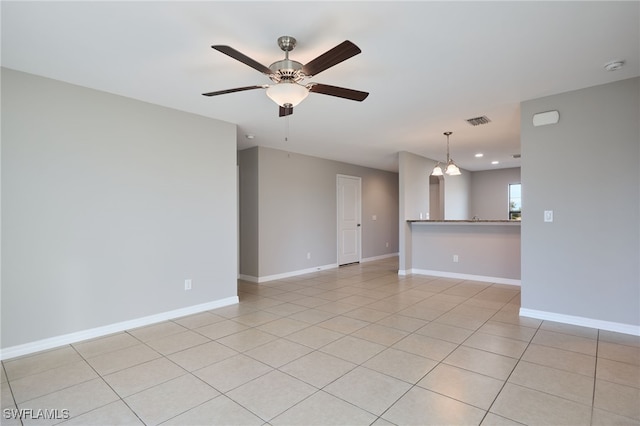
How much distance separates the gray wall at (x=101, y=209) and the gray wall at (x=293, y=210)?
154 cm

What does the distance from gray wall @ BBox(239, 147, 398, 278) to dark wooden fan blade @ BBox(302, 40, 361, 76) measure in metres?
3.62

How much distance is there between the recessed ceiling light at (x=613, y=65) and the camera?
270 cm

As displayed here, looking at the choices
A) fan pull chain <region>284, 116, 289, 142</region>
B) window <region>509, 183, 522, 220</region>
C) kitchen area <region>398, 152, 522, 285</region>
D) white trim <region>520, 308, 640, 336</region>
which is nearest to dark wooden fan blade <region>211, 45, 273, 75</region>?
fan pull chain <region>284, 116, 289, 142</region>

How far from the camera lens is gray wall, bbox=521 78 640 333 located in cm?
305

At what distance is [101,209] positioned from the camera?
3.17 metres

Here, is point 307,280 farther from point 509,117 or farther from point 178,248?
point 509,117

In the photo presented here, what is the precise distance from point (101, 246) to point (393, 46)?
10.8 ft

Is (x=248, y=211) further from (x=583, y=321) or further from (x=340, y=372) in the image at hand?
(x=583, y=321)

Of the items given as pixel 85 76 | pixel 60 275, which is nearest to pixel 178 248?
pixel 60 275

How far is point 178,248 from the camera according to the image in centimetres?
374

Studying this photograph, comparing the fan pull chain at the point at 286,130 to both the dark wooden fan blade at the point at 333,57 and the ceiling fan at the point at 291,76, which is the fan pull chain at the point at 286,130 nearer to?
the ceiling fan at the point at 291,76

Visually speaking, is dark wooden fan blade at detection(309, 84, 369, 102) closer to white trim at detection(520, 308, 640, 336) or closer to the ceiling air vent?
the ceiling air vent

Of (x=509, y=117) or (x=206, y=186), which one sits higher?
(x=509, y=117)

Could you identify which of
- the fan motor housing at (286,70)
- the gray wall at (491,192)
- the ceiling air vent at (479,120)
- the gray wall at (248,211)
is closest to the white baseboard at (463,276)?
the ceiling air vent at (479,120)
